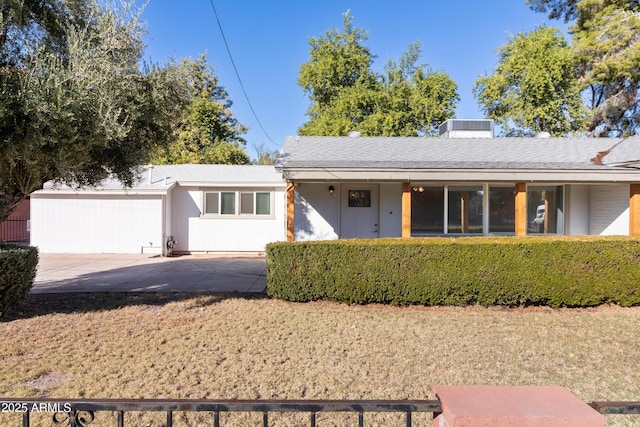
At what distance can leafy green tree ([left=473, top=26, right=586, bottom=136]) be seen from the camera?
18.9 meters

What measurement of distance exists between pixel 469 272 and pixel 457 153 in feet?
18.2

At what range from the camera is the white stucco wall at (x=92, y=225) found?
43.6 feet

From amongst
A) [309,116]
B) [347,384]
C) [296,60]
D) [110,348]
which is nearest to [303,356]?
[347,384]

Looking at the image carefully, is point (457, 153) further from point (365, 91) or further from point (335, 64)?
point (335, 64)

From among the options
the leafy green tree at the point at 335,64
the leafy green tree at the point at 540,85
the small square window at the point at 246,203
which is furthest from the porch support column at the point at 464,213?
the leafy green tree at the point at 335,64

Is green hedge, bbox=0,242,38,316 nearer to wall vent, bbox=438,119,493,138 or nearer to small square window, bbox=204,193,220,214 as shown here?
small square window, bbox=204,193,220,214

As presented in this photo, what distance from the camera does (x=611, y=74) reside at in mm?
15680

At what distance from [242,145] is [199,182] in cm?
1441

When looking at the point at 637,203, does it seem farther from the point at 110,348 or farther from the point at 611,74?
the point at 110,348

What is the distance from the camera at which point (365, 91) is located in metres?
22.3

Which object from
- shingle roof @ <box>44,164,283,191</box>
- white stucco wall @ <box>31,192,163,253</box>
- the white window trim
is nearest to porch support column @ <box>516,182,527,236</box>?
shingle roof @ <box>44,164,283,191</box>

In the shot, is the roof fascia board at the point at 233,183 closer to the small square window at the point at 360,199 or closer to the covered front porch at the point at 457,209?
the covered front porch at the point at 457,209

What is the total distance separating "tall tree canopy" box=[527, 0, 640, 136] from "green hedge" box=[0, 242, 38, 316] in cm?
1952

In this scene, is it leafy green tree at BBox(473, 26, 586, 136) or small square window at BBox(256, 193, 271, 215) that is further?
leafy green tree at BBox(473, 26, 586, 136)
